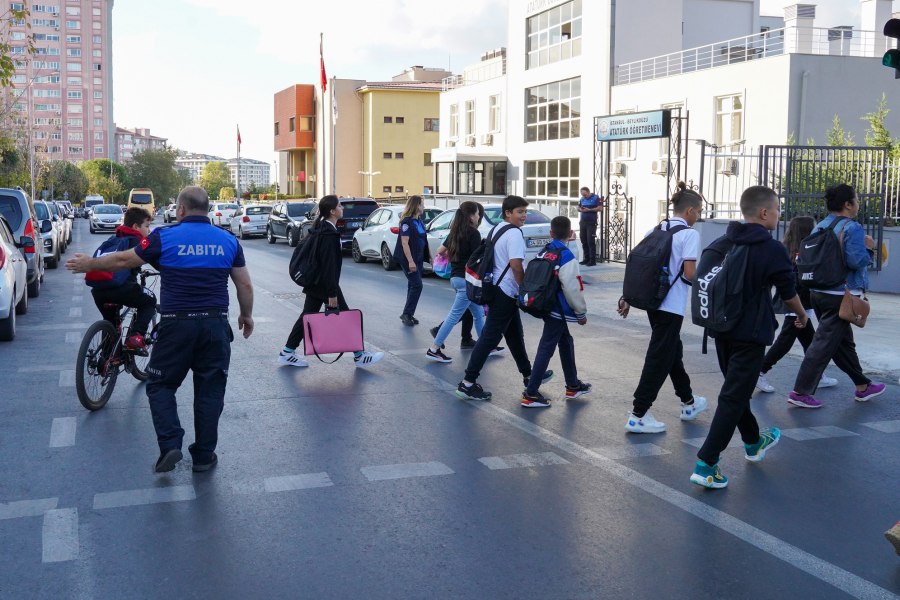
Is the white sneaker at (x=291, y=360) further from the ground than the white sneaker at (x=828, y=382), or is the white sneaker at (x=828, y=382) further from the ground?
the white sneaker at (x=291, y=360)

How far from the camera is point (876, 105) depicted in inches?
966

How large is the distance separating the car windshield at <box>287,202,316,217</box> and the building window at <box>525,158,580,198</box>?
9159 millimetres

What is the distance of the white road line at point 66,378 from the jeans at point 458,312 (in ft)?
11.8

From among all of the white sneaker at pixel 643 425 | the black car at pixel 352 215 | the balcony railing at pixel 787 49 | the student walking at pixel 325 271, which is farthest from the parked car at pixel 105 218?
the white sneaker at pixel 643 425

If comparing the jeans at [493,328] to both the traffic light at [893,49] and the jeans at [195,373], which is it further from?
the traffic light at [893,49]

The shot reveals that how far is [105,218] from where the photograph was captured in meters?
44.0

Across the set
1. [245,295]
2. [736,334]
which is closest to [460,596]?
[736,334]

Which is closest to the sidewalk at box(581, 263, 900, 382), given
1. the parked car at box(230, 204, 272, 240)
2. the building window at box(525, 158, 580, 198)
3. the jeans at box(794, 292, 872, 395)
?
the jeans at box(794, 292, 872, 395)

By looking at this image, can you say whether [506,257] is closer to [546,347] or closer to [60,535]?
[546,347]

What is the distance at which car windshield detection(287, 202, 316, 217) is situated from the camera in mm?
33031

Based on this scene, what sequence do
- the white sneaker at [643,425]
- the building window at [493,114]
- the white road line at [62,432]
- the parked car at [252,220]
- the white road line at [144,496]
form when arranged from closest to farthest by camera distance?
1. the white road line at [144,496]
2. the white road line at [62,432]
3. the white sneaker at [643,425]
4. the parked car at [252,220]
5. the building window at [493,114]

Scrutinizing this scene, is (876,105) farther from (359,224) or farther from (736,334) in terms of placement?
(736,334)

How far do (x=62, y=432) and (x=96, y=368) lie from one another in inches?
33.4

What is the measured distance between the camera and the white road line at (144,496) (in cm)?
516
